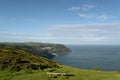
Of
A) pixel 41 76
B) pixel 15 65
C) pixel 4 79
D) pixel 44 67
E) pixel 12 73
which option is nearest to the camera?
pixel 4 79

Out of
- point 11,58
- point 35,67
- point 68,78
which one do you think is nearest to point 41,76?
point 68,78

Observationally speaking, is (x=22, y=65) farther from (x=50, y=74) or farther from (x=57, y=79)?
(x=57, y=79)

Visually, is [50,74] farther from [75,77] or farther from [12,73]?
[12,73]

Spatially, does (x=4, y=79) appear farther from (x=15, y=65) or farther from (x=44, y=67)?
(x=44, y=67)

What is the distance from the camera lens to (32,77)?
91.7 ft

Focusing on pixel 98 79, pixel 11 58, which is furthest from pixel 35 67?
pixel 98 79

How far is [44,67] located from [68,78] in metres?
10.7

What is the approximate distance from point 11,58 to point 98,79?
1937 centimetres

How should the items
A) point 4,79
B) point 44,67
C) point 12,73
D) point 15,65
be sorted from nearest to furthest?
point 4,79 < point 12,73 < point 15,65 < point 44,67

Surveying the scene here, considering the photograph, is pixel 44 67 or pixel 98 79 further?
pixel 44 67

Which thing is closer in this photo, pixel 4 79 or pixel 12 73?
pixel 4 79

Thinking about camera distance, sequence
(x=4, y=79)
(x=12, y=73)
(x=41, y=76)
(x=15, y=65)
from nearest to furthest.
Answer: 1. (x=4, y=79)
2. (x=41, y=76)
3. (x=12, y=73)
4. (x=15, y=65)

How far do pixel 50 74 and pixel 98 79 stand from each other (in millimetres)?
7678

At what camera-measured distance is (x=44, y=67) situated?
123 feet
